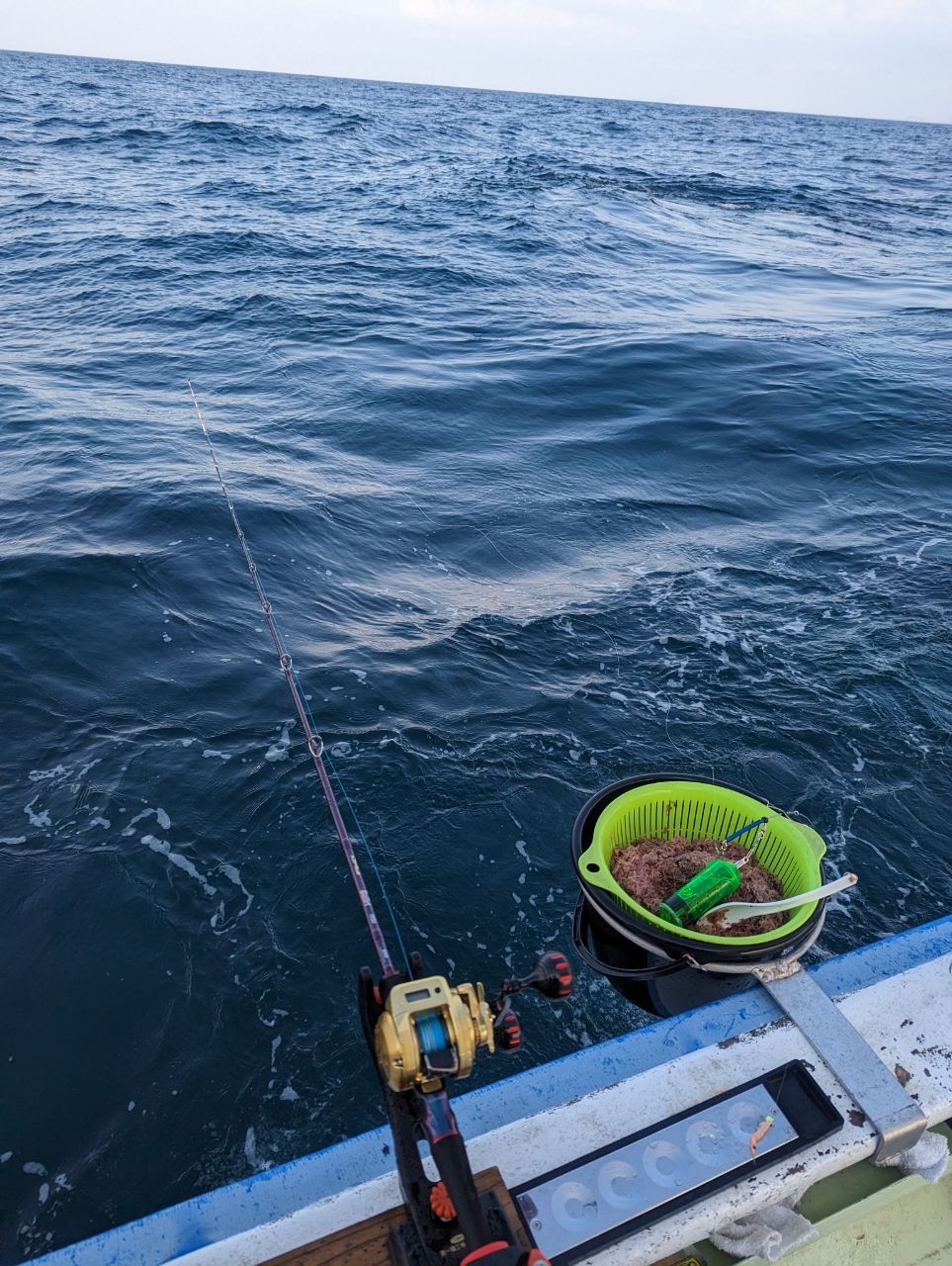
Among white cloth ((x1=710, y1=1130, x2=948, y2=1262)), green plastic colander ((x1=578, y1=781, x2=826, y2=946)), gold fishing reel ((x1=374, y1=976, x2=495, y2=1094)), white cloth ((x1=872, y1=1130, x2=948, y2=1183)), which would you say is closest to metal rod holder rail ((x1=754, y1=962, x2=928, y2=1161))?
white cloth ((x1=872, y1=1130, x2=948, y2=1183))

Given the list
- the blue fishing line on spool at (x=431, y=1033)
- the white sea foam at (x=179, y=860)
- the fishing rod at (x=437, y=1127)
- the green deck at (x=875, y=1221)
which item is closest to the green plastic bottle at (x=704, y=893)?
the green deck at (x=875, y=1221)

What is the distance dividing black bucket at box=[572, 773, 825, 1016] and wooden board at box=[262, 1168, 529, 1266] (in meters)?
0.91

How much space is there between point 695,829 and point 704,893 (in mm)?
447

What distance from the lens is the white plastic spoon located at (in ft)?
7.62

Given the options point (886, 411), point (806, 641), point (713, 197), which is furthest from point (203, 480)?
point (713, 197)

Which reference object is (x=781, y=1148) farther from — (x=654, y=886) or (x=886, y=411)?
(x=886, y=411)

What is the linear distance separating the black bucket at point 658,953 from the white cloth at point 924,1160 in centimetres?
49

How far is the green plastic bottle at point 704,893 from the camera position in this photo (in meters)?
2.64

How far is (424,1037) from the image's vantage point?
1.57 meters

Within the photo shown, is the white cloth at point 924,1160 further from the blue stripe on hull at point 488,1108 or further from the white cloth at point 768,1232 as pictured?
the blue stripe on hull at point 488,1108

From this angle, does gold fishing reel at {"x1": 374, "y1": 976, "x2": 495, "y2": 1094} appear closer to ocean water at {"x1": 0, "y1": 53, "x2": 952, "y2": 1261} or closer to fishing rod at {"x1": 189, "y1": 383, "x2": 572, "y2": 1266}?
fishing rod at {"x1": 189, "y1": 383, "x2": 572, "y2": 1266}

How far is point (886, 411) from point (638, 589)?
5.55 meters

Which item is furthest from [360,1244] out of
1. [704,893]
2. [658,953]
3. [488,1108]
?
[704,893]

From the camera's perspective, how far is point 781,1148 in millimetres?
1846
